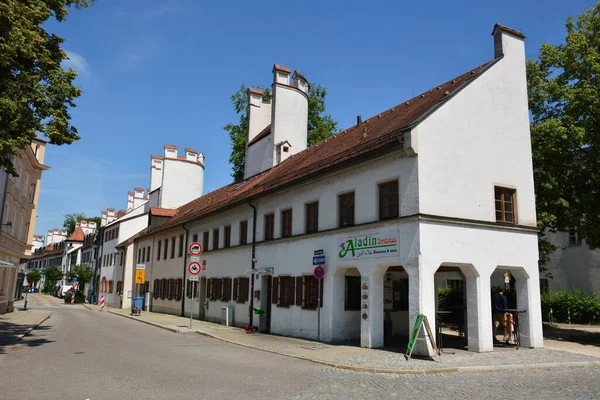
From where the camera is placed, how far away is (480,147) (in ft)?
52.3

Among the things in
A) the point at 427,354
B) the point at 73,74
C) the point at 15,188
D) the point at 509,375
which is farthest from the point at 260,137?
the point at 509,375

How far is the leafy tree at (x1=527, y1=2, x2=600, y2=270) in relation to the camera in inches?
765

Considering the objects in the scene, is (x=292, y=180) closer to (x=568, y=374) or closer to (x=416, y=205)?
(x=416, y=205)

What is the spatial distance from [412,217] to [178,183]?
37.3m

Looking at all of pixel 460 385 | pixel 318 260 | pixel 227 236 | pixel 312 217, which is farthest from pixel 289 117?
pixel 460 385

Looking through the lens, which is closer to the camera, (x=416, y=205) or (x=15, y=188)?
(x=416, y=205)

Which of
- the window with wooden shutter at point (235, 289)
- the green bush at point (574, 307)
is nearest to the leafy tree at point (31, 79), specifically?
the window with wooden shutter at point (235, 289)

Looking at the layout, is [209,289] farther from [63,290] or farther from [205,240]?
[63,290]

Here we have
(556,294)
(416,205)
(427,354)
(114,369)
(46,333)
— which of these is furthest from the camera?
(556,294)

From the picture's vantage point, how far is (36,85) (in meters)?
14.0

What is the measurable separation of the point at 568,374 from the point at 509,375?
1.49 m

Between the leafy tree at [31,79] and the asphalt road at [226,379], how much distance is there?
580cm

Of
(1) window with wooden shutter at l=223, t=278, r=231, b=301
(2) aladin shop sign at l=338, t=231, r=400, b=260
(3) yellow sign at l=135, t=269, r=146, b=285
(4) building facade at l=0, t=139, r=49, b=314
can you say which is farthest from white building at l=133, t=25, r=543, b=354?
(4) building facade at l=0, t=139, r=49, b=314

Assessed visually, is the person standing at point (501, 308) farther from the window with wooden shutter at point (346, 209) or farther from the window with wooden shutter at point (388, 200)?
the window with wooden shutter at point (346, 209)
